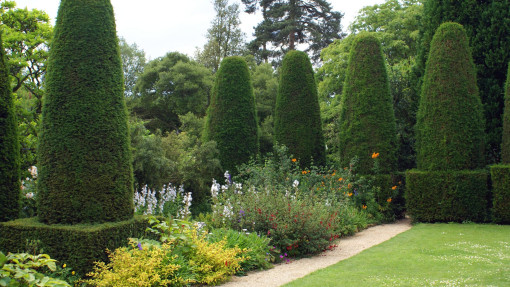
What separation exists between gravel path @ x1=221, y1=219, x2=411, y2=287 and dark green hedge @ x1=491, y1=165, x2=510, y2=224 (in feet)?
7.55

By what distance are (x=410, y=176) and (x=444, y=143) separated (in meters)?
1.15

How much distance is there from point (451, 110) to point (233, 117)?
5801 millimetres

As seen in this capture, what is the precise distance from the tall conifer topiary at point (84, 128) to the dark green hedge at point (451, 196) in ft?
24.1

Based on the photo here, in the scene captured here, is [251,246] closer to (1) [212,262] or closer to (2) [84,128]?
(1) [212,262]

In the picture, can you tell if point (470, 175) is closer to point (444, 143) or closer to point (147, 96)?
point (444, 143)

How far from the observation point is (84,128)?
5156mm

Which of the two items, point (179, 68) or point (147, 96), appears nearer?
point (179, 68)

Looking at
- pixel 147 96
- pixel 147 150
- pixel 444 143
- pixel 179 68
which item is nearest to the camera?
pixel 147 150

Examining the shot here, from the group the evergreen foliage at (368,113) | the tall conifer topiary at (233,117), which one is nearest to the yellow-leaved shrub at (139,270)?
the tall conifer topiary at (233,117)

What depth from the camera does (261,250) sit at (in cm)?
592

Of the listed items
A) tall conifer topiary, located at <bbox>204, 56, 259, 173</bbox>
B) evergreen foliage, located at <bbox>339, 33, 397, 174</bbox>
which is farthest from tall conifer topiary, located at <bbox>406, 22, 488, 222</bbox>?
tall conifer topiary, located at <bbox>204, 56, 259, 173</bbox>

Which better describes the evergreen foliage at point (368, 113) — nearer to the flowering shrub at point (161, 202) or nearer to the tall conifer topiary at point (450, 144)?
the tall conifer topiary at point (450, 144)

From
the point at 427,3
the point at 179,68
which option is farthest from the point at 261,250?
the point at 179,68

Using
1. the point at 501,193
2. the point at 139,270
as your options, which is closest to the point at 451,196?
the point at 501,193
